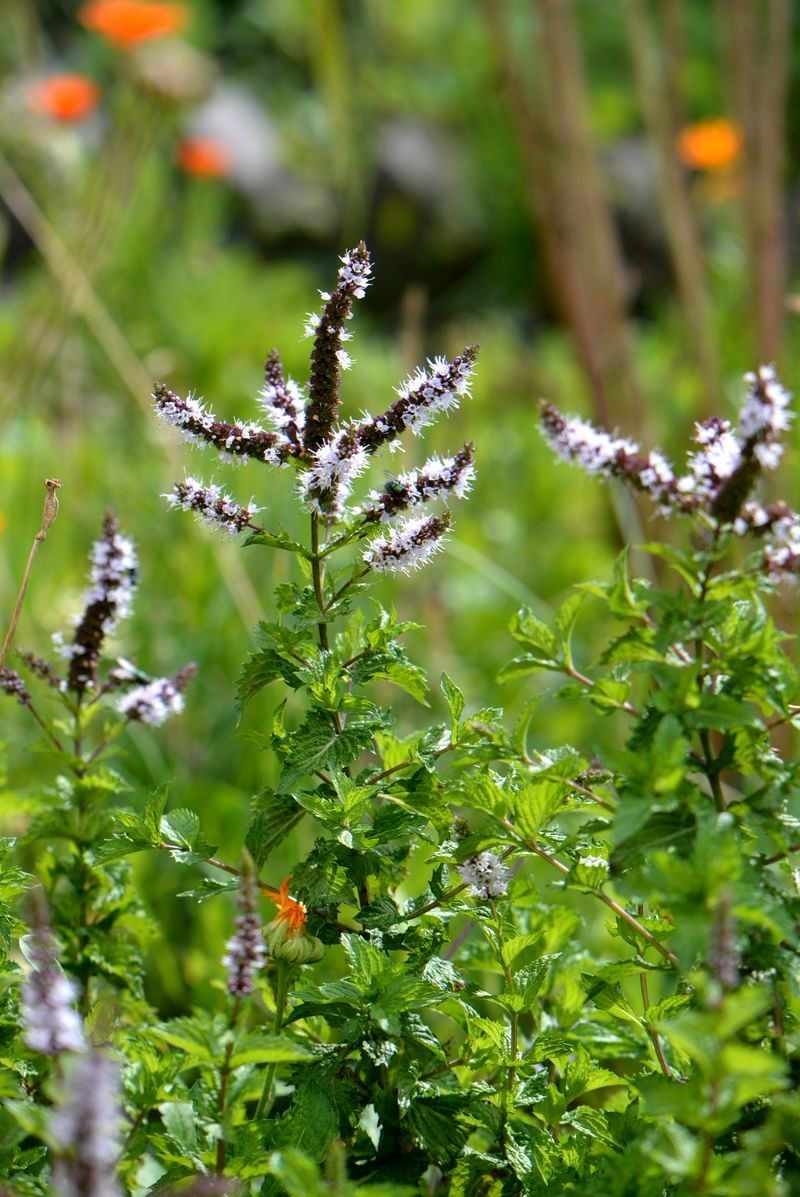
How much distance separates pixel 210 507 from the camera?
0.91m

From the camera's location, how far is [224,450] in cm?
91

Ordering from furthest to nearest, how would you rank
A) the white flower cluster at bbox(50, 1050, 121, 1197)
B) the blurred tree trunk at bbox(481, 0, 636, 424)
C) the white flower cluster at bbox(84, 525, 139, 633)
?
the blurred tree trunk at bbox(481, 0, 636, 424) < the white flower cluster at bbox(84, 525, 139, 633) < the white flower cluster at bbox(50, 1050, 121, 1197)

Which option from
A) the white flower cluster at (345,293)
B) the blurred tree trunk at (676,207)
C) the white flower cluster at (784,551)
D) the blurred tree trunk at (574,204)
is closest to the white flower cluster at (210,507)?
the white flower cluster at (345,293)

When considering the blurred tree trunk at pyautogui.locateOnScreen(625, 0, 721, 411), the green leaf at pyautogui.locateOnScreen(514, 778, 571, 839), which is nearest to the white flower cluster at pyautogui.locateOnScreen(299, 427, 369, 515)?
the green leaf at pyautogui.locateOnScreen(514, 778, 571, 839)

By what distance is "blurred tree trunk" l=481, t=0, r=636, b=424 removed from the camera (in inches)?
88.4

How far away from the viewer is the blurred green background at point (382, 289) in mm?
2279

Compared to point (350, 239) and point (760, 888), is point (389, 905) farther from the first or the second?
point (350, 239)

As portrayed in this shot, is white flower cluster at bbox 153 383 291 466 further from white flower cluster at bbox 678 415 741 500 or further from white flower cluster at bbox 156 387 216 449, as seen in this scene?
white flower cluster at bbox 678 415 741 500

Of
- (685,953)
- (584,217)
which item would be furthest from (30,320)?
(685,953)

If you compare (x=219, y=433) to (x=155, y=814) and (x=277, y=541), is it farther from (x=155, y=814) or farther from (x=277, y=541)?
(x=155, y=814)

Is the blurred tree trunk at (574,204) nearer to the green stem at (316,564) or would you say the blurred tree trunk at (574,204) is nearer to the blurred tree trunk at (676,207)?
the blurred tree trunk at (676,207)

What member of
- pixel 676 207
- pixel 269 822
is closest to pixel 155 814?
pixel 269 822

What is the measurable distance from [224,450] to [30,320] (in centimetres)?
170

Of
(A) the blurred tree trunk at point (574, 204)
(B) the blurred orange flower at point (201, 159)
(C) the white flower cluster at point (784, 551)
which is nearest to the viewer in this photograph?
(C) the white flower cluster at point (784, 551)
